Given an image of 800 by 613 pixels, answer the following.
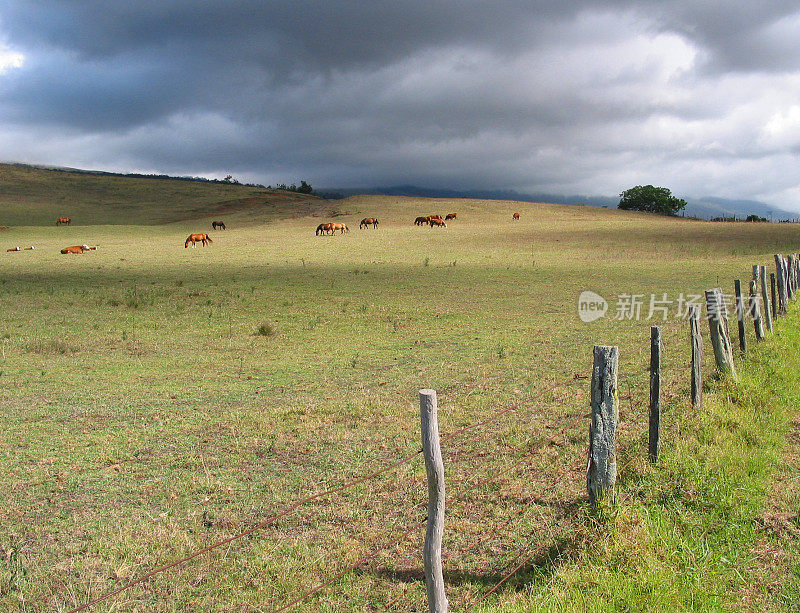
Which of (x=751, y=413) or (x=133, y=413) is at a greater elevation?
(x=751, y=413)

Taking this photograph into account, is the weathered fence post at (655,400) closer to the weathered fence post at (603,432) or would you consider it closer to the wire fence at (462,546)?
the wire fence at (462,546)

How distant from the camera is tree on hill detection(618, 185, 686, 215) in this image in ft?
413

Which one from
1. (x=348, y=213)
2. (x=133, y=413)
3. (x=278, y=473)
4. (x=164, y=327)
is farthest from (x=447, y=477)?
(x=348, y=213)

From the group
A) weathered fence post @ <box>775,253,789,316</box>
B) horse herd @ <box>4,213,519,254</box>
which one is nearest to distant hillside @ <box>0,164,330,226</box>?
horse herd @ <box>4,213,519,254</box>

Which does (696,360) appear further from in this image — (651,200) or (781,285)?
(651,200)

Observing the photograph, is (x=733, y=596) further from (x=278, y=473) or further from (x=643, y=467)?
(x=278, y=473)

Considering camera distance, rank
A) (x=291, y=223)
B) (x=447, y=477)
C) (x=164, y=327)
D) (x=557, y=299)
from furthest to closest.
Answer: (x=291, y=223)
(x=557, y=299)
(x=164, y=327)
(x=447, y=477)

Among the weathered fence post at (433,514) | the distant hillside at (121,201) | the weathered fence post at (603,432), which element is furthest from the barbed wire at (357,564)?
the distant hillside at (121,201)

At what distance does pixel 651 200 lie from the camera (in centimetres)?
12725

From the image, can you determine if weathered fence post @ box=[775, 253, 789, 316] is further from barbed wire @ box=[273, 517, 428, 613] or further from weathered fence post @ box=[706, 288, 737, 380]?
barbed wire @ box=[273, 517, 428, 613]

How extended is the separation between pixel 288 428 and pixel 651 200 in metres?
131

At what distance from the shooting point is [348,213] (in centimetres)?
7388

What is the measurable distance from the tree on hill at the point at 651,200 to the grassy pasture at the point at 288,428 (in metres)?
111

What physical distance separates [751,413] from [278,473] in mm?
5546
